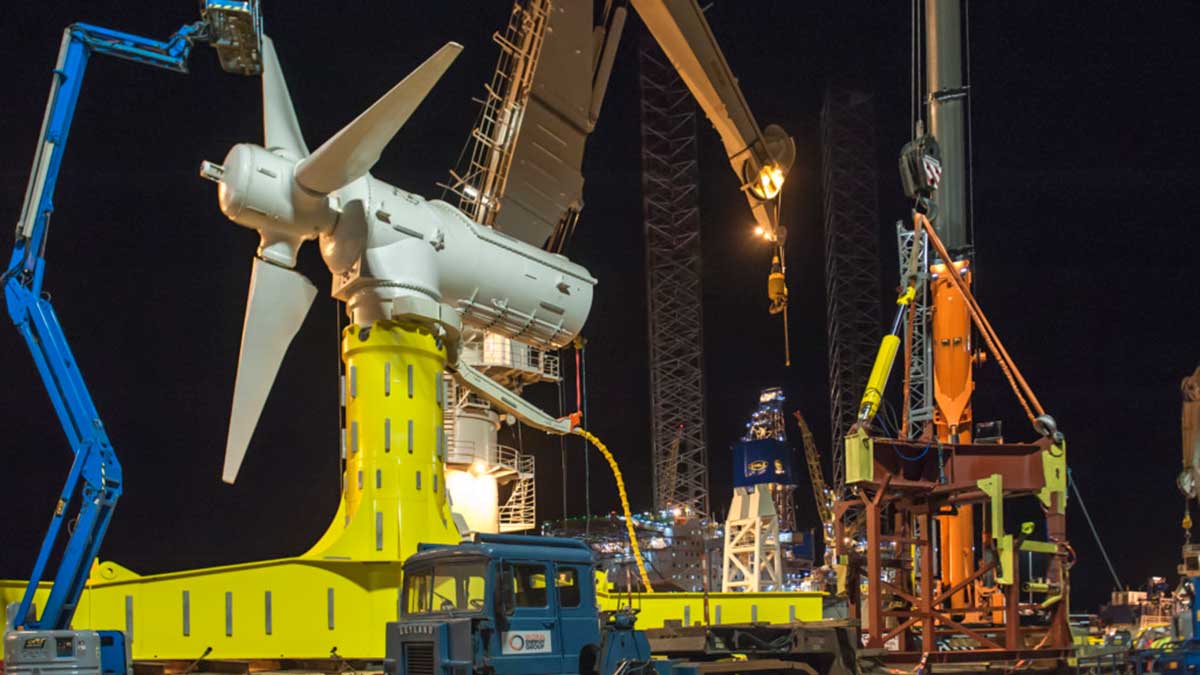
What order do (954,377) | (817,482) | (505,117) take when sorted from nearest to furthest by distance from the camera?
(954,377), (505,117), (817,482)

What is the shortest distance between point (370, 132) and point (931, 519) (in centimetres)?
1759

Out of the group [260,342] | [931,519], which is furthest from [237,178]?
[931,519]

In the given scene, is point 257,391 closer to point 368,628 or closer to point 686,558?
point 368,628

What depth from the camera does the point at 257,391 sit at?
25.5 metres

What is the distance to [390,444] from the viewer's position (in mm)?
25984

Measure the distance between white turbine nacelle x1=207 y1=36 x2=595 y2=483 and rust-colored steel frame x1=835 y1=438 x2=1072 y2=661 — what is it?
989cm

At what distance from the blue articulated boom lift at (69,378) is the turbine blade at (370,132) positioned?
265 cm

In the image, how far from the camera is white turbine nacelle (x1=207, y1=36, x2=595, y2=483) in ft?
79.0

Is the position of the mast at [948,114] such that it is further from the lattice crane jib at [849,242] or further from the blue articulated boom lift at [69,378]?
the lattice crane jib at [849,242]

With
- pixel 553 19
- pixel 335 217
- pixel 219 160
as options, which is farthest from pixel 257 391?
pixel 219 160

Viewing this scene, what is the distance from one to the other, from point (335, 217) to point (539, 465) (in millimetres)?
44282

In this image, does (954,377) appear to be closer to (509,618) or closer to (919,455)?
(919,455)

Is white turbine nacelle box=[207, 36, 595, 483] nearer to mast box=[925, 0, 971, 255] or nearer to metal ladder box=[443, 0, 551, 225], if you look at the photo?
metal ladder box=[443, 0, 551, 225]

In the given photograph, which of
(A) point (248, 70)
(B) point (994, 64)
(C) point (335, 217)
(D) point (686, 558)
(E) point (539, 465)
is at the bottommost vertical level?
(D) point (686, 558)
